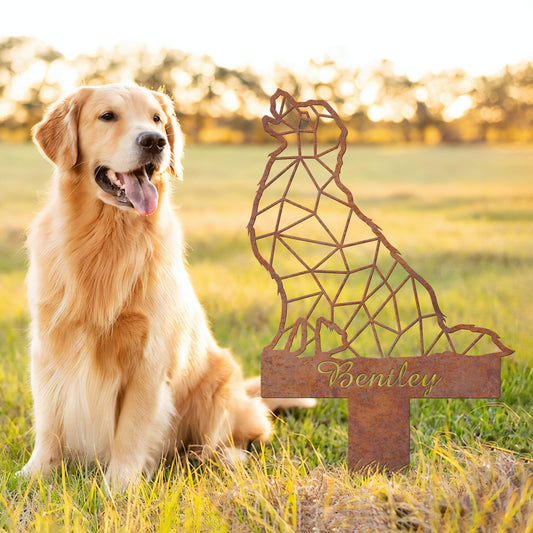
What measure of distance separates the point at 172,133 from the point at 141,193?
553 millimetres

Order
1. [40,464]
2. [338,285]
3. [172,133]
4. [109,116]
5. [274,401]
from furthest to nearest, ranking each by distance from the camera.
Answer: [338,285] < [274,401] < [172,133] < [40,464] < [109,116]

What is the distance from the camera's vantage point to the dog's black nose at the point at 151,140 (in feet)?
9.35

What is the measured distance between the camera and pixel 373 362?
280 cm

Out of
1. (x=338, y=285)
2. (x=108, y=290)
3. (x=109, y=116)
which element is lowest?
(x=338, y=285)

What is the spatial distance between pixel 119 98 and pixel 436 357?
184 cm

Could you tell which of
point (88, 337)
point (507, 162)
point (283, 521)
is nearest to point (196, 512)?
point (283, 521)

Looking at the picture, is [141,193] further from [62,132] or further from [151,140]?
[62,132]

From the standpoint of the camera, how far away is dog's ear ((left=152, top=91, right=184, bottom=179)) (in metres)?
3.28

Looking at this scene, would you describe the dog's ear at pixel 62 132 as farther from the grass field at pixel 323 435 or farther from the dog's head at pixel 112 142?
the grass field at pixel 323 435

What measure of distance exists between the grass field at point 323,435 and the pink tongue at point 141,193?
67 centimetres

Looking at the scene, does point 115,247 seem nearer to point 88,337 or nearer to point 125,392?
point 88,337

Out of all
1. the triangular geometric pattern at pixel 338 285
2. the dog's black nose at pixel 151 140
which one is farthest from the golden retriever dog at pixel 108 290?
the triangular geometric pattern at pixel 338 285

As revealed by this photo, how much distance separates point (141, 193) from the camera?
292 centimetres

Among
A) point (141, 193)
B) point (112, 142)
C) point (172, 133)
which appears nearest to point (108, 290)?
point (141, 193)
